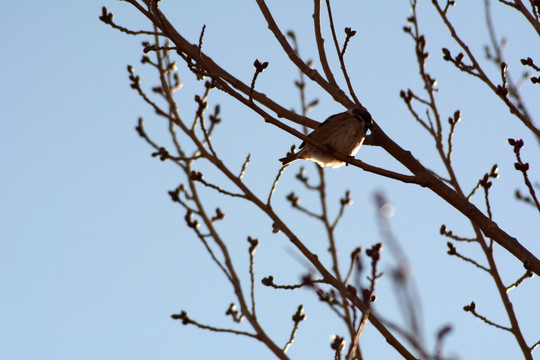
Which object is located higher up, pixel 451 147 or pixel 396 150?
pixel 451 147

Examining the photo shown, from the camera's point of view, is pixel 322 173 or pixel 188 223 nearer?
pixel 188 223

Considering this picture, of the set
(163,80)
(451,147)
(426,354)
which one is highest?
(163,80)

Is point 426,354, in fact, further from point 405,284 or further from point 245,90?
point 245,90

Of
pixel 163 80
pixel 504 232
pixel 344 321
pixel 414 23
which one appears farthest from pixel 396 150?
pixel 163 80

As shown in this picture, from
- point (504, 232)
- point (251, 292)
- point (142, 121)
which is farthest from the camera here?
point (142, 121)

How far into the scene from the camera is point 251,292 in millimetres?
4332

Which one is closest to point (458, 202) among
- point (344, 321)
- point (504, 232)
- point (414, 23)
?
point (504, 232)

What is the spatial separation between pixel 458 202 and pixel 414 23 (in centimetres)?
226

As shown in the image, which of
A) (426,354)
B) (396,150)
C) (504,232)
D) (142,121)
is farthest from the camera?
(142,121)

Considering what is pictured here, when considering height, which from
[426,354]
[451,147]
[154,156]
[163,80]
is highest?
[163,80]

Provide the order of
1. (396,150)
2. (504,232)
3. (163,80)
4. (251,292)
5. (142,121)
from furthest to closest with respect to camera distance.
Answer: (142,121) < (163,80) < (251,292) < (396,150) < (504,232)

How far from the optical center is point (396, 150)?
357 centimetres

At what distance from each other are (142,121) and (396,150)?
272 centimetres

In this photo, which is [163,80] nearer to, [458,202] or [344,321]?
[344,321]
